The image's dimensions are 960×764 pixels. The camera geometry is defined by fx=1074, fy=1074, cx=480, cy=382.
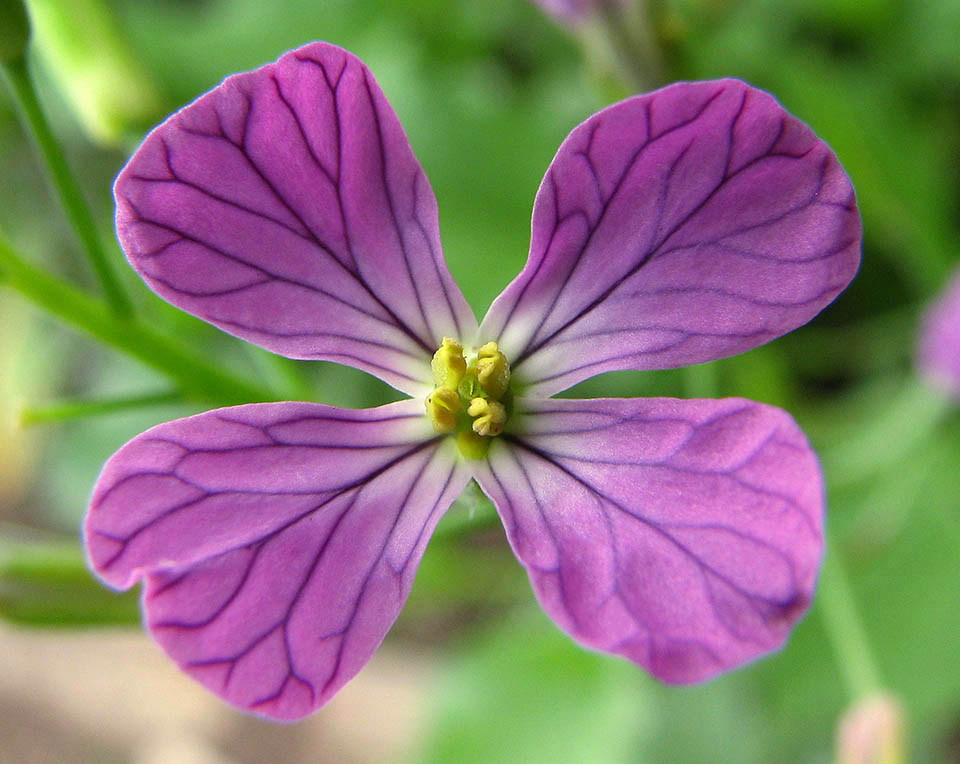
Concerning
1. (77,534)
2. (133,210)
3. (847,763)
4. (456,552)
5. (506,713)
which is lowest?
(847,763)

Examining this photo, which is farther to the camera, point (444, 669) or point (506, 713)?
point (444, 669)

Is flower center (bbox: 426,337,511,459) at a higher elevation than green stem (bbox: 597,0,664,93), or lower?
lower

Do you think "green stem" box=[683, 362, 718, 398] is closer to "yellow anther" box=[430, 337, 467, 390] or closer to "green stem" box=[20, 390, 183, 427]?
"yellow anther" box=[430, 337, 467, 390]

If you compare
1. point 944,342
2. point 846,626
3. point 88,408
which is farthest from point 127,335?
point 944,342

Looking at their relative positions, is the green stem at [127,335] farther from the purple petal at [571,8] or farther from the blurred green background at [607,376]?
the purple petal at [571,8]

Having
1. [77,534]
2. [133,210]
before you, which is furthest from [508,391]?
[77,534]

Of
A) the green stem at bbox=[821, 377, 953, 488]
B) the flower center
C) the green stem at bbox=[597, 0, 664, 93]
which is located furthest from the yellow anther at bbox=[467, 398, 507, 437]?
the green stem at bbox=[821, 377, 953, 488]

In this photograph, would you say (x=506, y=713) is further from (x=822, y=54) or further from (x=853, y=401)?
(x=822, y=54)

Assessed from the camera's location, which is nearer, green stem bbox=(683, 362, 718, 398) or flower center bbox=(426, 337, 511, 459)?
flower center bbox=(426, 337, 511, 459)
